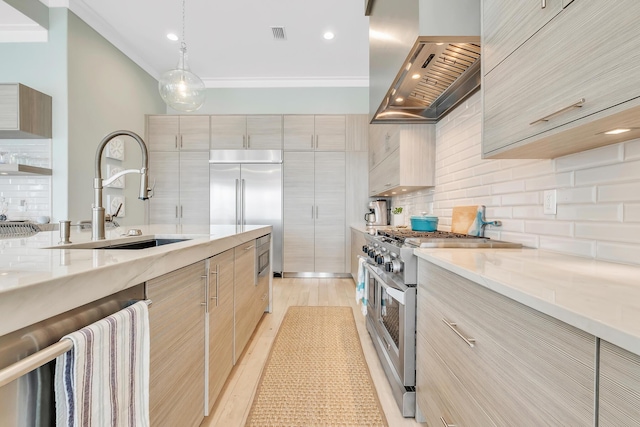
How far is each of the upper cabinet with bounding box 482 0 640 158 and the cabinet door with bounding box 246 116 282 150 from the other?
11.8 feet

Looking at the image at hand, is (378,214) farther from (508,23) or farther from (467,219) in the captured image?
(508,23)

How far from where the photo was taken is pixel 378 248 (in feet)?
6.55

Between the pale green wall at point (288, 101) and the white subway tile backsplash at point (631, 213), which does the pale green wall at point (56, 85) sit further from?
the white subway tile backsplash at point (631, 213)

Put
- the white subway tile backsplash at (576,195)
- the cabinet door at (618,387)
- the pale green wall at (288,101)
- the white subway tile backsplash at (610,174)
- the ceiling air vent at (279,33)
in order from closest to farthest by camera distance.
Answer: the cabinet door at (618,387)
the white subway tile backsplash at (610,174)
the white subway tile backsplash at (576,195)
the ceiling air vent at (279,33)
the pale green wall at (288,101)

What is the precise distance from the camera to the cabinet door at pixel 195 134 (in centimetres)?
456

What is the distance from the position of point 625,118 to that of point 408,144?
1.93m

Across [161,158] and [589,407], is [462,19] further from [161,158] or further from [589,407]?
[161,158]

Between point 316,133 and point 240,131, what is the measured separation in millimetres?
1175

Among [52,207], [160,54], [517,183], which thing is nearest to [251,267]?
[517,183]

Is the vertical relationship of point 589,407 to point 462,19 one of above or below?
below

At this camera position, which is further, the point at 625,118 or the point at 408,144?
the point at 408,144

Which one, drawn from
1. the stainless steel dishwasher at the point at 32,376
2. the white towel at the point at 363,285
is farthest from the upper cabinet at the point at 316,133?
the stainless steel dishwasher at the point at 32,376

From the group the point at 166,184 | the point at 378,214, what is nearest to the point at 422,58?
the point at 378,214

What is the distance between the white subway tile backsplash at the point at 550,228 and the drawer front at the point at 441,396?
73cm
